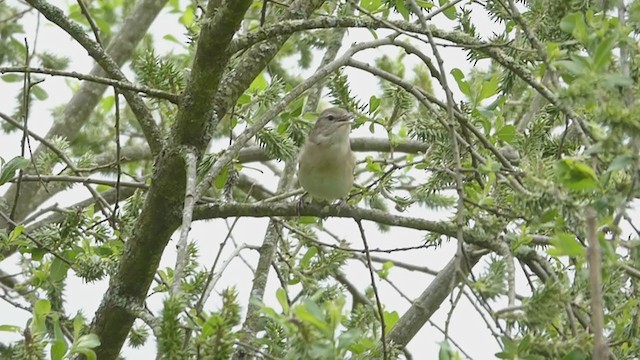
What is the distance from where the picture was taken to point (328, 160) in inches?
213

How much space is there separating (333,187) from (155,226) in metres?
1.82

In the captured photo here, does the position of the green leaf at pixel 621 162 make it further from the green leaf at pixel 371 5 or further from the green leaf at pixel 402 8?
the green leaf at pixel 371 5

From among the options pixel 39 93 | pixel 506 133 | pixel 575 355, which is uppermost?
pixel 39 93

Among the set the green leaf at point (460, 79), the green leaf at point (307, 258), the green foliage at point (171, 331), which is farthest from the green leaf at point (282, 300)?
the green leaf at point (307, 258)

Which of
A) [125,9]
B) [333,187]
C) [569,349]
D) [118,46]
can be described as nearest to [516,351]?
[569,349]

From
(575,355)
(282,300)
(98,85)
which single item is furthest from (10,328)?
(98,85)

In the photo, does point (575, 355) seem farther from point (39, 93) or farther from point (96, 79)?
point (39, 93)

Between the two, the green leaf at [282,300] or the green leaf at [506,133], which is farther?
the green leaf at [506,133]

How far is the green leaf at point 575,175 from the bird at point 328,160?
267 cm

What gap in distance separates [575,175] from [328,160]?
9.65 ft

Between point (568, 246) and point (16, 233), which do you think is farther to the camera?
point (16, 233)

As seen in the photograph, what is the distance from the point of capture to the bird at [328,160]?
5293 mm

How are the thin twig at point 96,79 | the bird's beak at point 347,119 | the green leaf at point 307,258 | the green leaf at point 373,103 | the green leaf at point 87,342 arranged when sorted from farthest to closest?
1. the green leaf at point 307,258
2. the bird's beak at point 347,119
3. the green leaf at point 373,103
4. the thin twig at point 96,79
5. the green leaf at point 87,342

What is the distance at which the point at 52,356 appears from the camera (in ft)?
9.81
